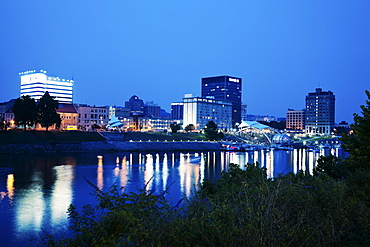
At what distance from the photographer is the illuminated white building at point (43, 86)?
6487 inches

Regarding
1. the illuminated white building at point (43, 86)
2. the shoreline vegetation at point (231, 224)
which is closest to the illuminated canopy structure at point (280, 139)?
the illuminated white building at point (43, 86)

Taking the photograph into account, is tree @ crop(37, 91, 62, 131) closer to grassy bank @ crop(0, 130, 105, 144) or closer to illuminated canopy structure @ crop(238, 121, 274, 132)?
grassy bank @ crop(0, 130, 105, 144)

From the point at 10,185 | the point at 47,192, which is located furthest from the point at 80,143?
the point at 47,192

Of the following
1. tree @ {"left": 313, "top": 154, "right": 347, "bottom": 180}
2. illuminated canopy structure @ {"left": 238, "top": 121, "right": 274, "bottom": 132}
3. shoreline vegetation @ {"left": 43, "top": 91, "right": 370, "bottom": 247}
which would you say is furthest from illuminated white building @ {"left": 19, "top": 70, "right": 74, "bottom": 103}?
shoreline vegetation @ {"left": 43, "top": 91, "right": 370, "bottom": 247}

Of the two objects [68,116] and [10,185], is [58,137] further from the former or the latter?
[10,185]

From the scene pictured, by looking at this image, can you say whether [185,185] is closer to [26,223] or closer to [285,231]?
[26,223]

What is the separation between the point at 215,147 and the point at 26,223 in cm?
9169

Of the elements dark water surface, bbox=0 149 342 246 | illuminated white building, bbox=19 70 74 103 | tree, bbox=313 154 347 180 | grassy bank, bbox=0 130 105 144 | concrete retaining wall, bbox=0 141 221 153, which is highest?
illuminated white building, bbox=19 70 74 103

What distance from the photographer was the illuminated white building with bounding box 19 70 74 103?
6487 inches

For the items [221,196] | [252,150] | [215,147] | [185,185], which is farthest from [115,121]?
[221,196]

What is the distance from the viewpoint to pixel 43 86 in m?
164

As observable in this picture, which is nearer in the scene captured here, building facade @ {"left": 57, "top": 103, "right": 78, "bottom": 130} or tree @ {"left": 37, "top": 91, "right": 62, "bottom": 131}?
tree @ {"left": 37, "top": 91, "right": 62, "bottom": 131}

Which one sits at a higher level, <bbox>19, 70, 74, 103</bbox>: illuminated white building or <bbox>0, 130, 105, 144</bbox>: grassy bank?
<bbox>19, 70, 74, 103</bbox>: illuminated white building

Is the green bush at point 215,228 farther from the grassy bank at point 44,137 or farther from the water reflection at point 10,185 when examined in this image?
the grassy bank at point 44,137
